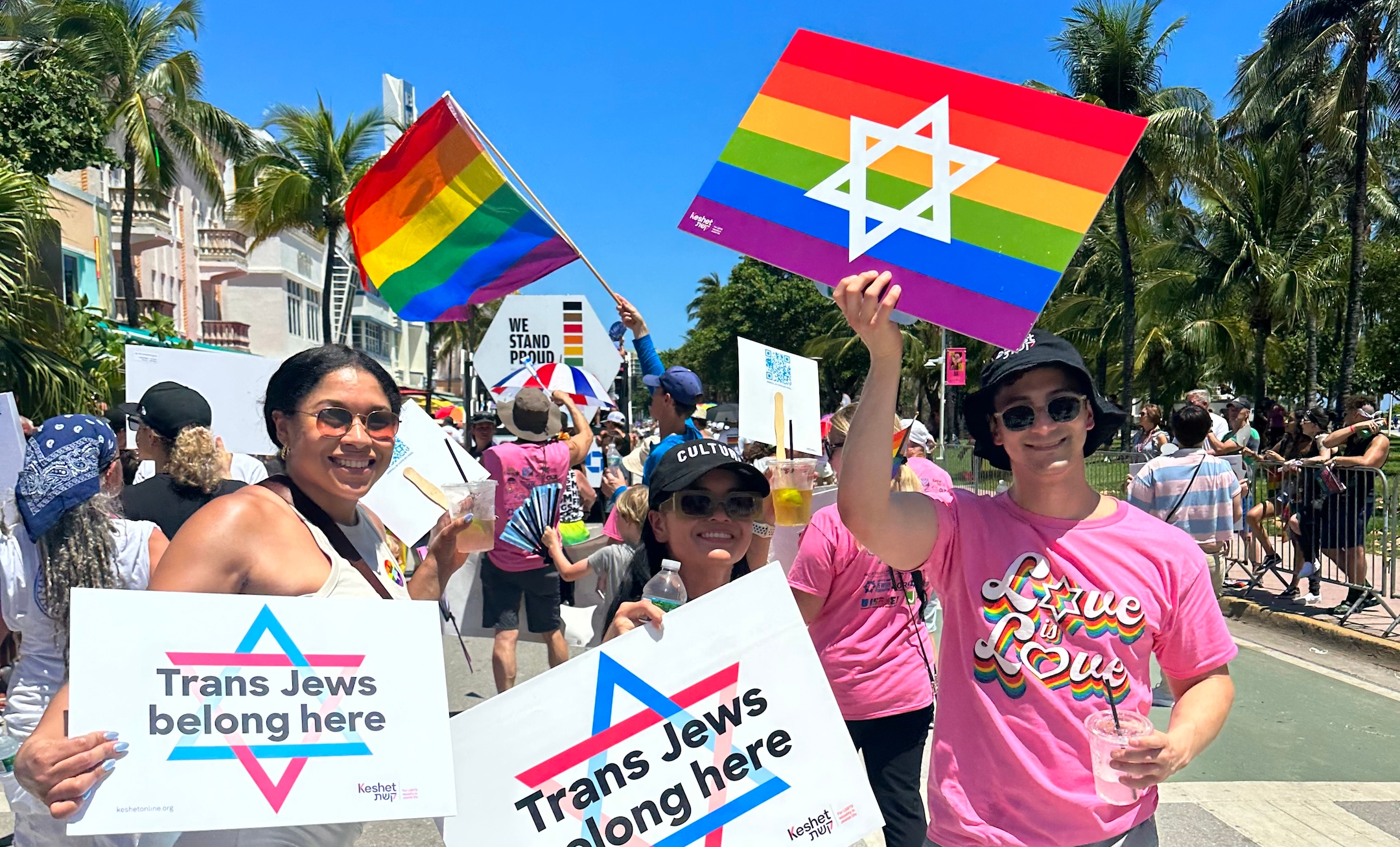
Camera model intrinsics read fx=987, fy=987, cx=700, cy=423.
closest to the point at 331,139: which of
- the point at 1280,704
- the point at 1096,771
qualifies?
the point at 1280,704

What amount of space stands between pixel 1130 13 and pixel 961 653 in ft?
96.5

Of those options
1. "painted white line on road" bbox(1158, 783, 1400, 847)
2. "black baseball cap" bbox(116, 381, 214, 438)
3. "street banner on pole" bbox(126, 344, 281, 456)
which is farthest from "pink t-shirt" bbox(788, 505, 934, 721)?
"street banner on pole" bbox(126, 344, 281, 456)

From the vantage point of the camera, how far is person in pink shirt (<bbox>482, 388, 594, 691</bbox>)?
5.79 m

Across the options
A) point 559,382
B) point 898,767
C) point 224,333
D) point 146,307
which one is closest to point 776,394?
point 898,767

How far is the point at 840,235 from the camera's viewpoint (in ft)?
8.24

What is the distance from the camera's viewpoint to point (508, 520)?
5965 mm

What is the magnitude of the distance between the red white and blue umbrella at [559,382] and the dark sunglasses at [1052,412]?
7.58m

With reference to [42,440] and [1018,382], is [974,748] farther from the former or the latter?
[42,440]

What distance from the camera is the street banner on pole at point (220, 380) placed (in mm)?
5957

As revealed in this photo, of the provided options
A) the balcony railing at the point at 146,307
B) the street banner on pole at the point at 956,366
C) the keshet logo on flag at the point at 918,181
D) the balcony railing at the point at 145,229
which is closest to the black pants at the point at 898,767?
the keshet logo on flag at the point at 918,181

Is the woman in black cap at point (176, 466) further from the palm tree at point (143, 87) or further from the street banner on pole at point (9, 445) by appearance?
the palm tree at point (143, 87)

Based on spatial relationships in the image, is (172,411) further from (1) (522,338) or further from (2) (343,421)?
(1) (522,338)

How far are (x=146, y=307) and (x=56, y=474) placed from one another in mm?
31111

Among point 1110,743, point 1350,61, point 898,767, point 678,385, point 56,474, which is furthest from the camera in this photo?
point 1350,61
